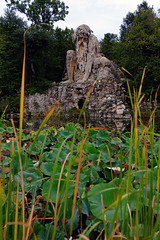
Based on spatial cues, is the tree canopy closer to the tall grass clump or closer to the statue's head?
the statue's head

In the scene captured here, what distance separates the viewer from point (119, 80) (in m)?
12.1

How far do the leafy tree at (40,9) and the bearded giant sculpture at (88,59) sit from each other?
17.1 feet

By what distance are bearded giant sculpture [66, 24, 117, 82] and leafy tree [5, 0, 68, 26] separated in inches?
206

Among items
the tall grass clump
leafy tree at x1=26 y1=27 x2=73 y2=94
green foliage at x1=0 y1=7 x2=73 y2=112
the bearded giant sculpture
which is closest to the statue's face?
the bearded giant sculpture

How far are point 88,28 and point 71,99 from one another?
4383 millimetres

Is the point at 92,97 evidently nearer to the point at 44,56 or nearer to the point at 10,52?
the point at 44,56

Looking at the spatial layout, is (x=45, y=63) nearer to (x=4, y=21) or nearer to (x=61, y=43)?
(x=61, y=43)

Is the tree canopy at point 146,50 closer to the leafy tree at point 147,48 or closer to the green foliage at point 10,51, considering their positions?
the leafy tree at point 147,48

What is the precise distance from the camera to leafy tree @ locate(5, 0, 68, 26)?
15.6 metres

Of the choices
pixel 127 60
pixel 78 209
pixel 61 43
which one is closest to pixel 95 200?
pixel 78 209

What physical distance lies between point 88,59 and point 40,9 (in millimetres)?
7222

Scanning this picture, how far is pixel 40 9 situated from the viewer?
15922 mm

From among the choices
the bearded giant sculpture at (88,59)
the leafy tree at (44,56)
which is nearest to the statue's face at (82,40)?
the bearded giant sculpture at (88,59)

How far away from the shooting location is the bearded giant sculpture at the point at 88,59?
1179cm
